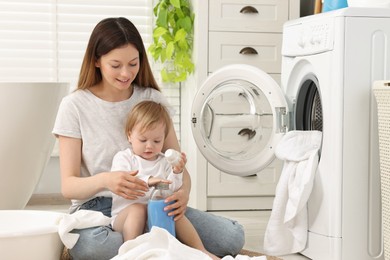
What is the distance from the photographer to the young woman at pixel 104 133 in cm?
226

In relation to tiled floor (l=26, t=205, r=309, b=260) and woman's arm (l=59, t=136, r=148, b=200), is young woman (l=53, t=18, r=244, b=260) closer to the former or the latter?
woman's arm (l=59, t=136, r=148, b=200)

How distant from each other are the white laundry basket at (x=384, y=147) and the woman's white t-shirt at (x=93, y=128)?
2.71 ft

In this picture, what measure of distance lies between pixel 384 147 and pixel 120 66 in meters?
0.88

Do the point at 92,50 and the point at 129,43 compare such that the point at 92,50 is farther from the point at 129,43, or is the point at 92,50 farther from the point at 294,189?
the point at 294,189

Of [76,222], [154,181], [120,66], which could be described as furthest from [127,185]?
[120,66]

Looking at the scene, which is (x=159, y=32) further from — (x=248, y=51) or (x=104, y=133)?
(x=104, y=133)

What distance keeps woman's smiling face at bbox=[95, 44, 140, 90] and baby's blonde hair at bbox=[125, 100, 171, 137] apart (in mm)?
94

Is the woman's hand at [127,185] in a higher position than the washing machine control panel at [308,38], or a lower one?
lower

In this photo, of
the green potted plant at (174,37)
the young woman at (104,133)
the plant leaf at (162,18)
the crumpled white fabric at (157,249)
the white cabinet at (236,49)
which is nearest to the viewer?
the crumpled white fabric at (157,249)

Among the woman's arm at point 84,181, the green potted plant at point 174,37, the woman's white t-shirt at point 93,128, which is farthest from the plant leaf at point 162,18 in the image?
the woman's arm at point 84,181

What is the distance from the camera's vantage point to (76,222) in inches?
85.4

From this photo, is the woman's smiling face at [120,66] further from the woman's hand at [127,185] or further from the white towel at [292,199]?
the white towel at [292,199]

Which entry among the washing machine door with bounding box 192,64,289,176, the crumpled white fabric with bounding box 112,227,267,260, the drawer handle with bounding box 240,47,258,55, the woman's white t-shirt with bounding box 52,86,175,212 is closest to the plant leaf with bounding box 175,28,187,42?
the drawer handle with bounding box 240,47,258,55

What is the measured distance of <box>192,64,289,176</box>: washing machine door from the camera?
8.88ft
